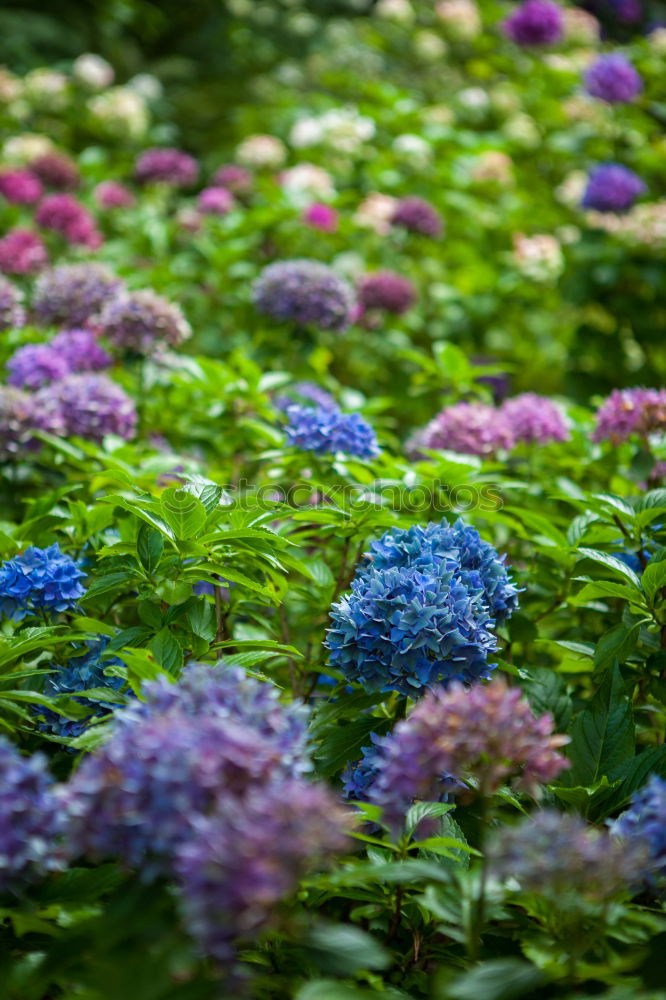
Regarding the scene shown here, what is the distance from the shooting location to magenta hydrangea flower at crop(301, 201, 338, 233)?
14.2 ft

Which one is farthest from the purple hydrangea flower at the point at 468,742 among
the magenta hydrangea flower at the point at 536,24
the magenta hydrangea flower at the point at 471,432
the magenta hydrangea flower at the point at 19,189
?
the magenta hydrangea flower at the point at 536,24

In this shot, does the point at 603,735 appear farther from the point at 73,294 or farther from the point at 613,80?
the point at 613,80

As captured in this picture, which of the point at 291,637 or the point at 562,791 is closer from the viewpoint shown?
the point at 562,791

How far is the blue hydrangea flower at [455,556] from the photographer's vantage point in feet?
5.26

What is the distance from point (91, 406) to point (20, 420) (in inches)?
7.8

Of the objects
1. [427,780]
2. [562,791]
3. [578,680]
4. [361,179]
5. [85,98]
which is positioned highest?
[85,98]

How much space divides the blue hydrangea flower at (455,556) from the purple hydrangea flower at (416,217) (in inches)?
109

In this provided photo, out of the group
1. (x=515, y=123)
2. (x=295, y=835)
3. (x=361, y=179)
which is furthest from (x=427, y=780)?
(x=515, y=123)

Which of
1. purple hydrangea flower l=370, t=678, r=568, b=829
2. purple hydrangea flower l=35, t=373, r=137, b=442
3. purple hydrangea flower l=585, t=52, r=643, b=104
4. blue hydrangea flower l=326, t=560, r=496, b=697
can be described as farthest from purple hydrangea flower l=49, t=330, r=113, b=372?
purple hydrangea flower l=585, t=52, r=643, b=104

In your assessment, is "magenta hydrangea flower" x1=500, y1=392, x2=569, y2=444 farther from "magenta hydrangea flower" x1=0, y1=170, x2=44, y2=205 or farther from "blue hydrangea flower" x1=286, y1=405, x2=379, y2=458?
"magenta hydrangea flower" x1=0, y1=170, x2=44, y2=205

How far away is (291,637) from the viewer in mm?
2178

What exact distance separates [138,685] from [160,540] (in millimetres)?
391

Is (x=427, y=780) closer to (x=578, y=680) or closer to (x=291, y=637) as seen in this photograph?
(x=291, y=637)

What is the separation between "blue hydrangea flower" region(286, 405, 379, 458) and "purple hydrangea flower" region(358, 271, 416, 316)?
174 cm
